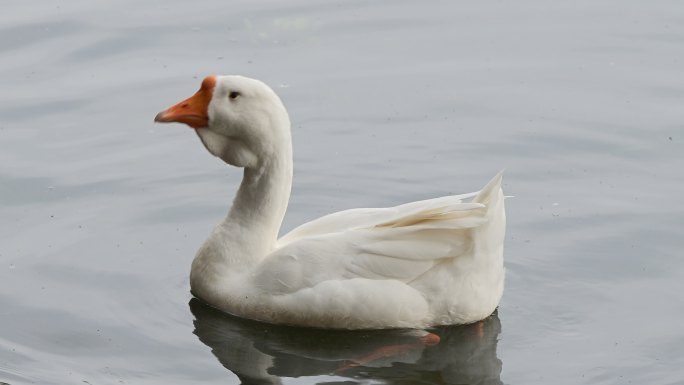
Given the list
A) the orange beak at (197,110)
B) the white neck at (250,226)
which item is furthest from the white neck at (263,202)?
the orange beak at (197,110)

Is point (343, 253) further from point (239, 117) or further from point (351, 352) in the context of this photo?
point (239, 117)

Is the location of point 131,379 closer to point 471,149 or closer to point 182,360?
point 182,360

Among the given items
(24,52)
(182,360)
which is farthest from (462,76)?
(182,360)

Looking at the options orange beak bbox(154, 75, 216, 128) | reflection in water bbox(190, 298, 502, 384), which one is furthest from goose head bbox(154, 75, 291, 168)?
reflection in water bbox(190, 298, 502, 384)

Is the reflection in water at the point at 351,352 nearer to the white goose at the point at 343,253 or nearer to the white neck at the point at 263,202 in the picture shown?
the white goose at the point at 343,253

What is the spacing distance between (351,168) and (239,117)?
8.08 feet

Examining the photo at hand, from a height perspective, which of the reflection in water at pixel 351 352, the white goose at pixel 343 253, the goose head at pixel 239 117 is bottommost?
the reflection in water at pixel 351 352

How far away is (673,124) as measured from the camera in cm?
1120

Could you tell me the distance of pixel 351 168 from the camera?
10.6 meters

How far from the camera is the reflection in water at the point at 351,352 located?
7.85 metres

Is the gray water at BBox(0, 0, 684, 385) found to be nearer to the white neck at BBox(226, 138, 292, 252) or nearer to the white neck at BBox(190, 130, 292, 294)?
the white neck at BBox(190, 130, 292, 294)

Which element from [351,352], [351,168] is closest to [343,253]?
[351,352]

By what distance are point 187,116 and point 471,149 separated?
10.7 ft

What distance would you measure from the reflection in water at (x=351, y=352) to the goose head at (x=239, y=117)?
1043mm
